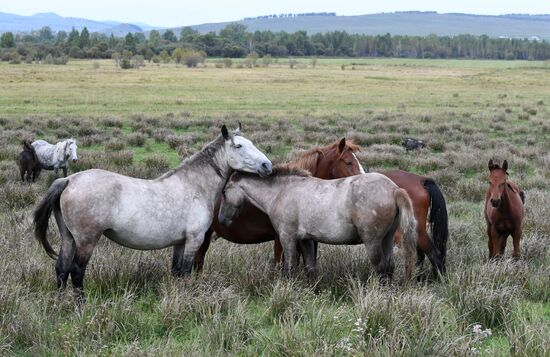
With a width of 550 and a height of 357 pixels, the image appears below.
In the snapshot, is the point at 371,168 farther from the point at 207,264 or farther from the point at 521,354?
the point at 521,354

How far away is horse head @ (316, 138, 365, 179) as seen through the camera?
7242 mm

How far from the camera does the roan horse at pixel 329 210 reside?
18.8 feet

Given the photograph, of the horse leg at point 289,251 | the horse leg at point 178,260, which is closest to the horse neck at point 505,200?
the horse leg at point 289,251

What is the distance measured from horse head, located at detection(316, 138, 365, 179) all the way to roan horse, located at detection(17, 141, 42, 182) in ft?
28.4

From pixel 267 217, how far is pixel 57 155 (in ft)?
30.4

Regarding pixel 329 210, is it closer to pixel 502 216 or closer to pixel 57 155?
pixel 502 216

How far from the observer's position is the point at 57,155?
14.4 meters

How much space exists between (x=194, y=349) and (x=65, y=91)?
37.8 metres

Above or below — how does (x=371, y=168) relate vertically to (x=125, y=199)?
below

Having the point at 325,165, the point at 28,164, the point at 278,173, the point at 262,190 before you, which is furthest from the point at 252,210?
the point at 28,164

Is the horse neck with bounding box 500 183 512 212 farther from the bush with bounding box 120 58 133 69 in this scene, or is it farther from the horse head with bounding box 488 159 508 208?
the bush with bounding box 120 58 133 69

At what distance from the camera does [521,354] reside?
4.14 metres

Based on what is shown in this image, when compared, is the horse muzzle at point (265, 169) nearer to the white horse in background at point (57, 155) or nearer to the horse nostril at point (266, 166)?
the horse nostril at point (266, 166)

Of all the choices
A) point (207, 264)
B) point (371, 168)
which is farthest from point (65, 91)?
point (207, 264)
